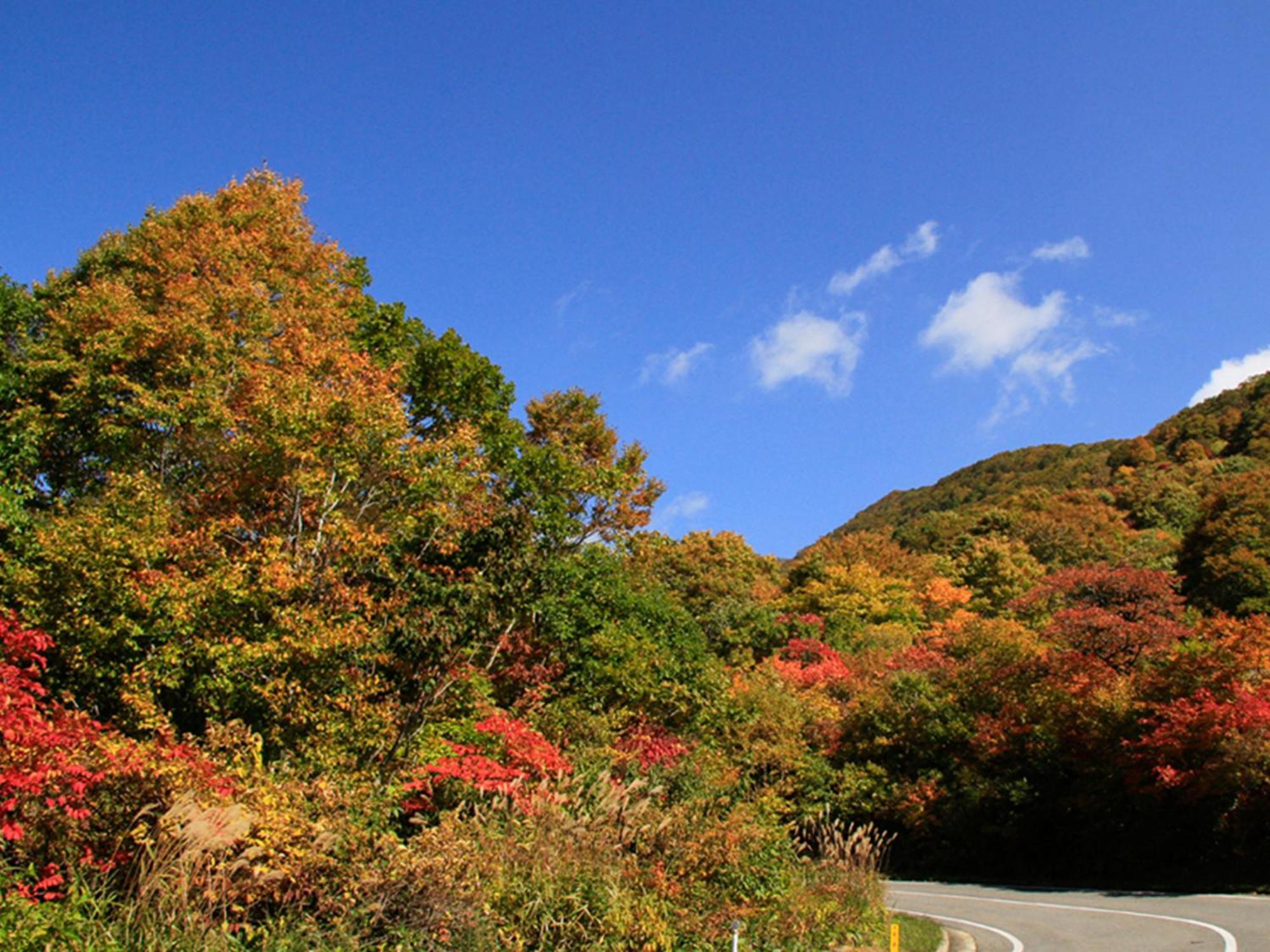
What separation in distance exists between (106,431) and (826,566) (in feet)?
141

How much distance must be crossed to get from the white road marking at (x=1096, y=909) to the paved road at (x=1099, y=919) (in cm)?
1

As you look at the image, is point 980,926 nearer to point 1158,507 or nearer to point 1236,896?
point 1236,896

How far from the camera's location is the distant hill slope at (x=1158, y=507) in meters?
36.5

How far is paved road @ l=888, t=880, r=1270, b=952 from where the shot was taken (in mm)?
11391

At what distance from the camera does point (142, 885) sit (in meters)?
6.02

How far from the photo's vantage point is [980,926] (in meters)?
14.2

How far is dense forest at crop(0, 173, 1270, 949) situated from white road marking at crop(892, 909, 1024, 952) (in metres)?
1.76

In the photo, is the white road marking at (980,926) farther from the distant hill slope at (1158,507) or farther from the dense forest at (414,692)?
the distant hill slope at (1158,507)

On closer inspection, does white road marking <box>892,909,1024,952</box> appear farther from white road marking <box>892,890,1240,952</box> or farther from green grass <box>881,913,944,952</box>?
white road marking <box>892,890,1240,952</box>

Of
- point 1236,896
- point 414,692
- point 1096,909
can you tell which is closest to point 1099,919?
point 1096,909

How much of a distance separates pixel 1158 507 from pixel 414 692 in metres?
61.6

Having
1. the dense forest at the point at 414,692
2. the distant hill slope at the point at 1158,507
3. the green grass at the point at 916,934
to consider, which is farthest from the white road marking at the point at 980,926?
the distant hill slope at the point at 1158,507

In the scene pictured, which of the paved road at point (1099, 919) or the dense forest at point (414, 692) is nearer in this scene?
the dense forest at point (414, 692)

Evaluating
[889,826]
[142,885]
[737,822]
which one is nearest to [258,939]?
[142,885]
